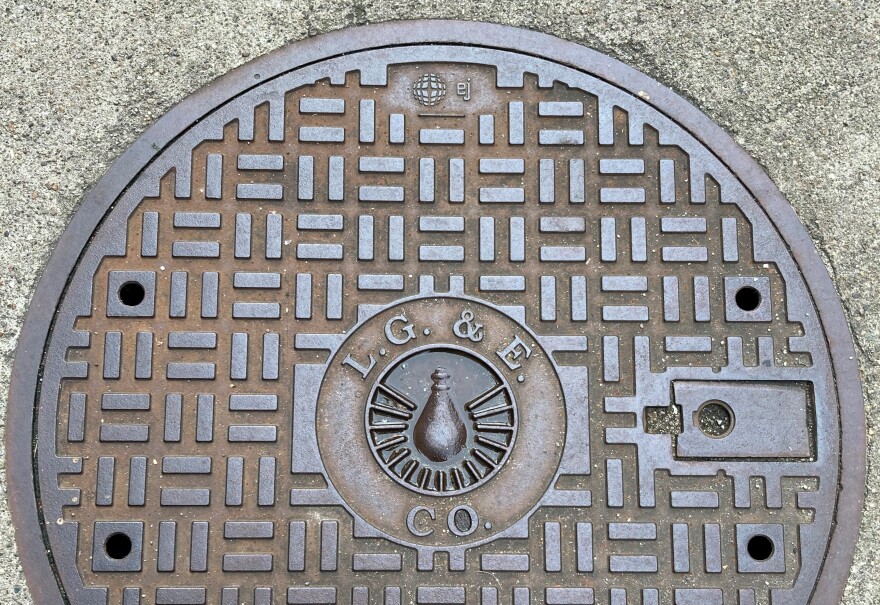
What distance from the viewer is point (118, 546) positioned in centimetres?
221

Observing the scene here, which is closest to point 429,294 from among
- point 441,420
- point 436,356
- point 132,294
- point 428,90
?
point 436,356

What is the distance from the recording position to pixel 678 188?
2361 millimetres

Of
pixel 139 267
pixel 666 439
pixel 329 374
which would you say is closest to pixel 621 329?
pixel 666 439

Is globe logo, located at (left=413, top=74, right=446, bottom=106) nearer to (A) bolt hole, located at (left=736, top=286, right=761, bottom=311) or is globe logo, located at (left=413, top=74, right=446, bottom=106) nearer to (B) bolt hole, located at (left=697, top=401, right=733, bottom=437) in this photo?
(A) bolt hole, located at (left=736, top=286, right=761, bottom=311)

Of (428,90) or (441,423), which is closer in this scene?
(441,423)

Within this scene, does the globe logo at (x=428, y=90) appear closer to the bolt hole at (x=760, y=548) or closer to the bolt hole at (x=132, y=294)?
the bolt hole at (x=132, y=294)

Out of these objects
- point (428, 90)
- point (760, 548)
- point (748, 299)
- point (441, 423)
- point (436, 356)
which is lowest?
point (760, 548)

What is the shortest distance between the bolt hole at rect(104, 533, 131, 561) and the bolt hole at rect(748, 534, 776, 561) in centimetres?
165

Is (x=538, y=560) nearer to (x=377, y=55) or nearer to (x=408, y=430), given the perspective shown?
(x=408, y=430)

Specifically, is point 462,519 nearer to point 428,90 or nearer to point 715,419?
point 715,419

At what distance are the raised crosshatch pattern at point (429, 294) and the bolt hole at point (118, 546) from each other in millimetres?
29

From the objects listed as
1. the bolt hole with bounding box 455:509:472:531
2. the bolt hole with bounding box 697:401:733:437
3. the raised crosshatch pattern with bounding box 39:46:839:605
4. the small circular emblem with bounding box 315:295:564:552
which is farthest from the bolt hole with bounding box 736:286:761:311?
the bolt hole with bounding box 455:509:472:531

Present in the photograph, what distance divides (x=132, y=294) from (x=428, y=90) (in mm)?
1008

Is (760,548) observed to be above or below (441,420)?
below
